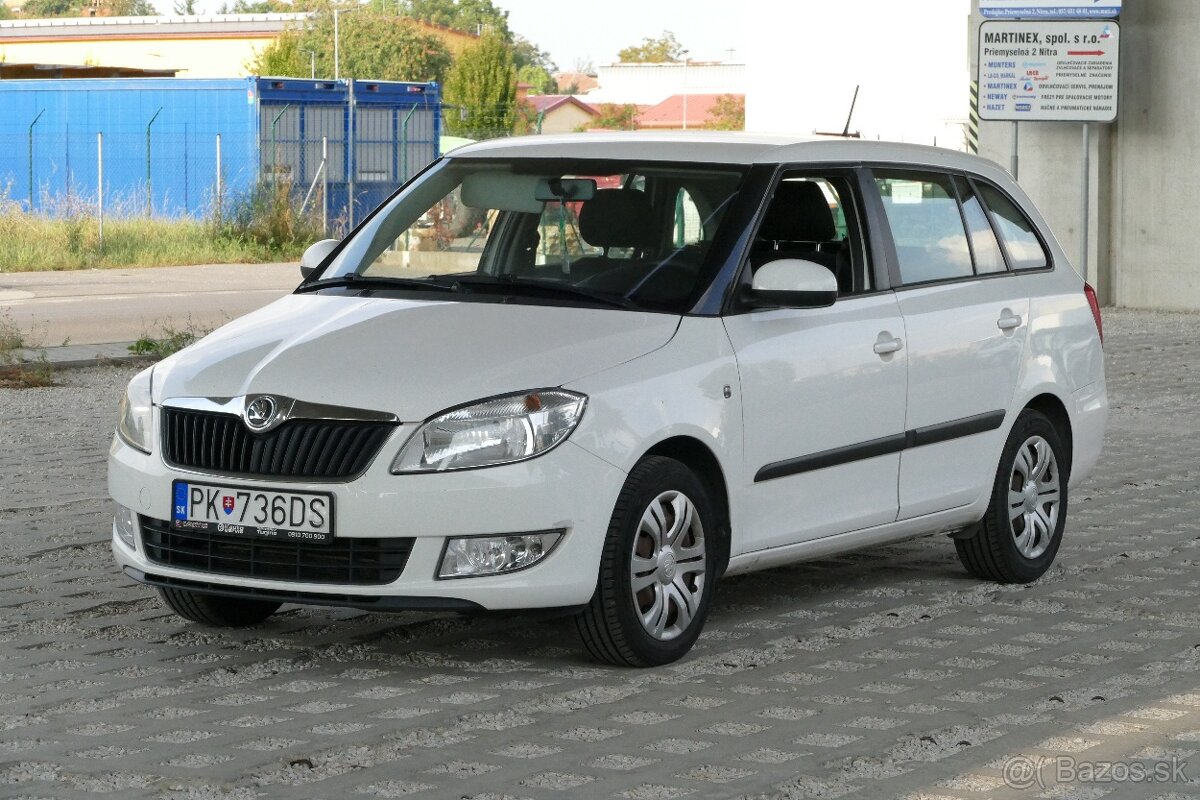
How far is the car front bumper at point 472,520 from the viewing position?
5.41 metres

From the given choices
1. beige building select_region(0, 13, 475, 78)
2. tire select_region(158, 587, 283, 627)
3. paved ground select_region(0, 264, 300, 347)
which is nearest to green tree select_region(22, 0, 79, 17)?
beige building select_region(0, 13, 475, 78)

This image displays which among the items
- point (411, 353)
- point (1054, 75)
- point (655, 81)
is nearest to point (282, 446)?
point (411, 353)

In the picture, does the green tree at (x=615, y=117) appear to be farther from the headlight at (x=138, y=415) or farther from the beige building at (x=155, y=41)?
the headlight at (x=138, y=415)

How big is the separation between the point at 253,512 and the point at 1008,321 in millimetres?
3128

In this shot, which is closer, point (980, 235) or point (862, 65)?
point (980, 235)

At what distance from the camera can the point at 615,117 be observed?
Result: 124688mm

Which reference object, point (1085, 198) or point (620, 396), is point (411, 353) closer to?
point (620, 396)

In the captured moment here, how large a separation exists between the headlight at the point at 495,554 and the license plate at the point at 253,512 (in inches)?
13.6

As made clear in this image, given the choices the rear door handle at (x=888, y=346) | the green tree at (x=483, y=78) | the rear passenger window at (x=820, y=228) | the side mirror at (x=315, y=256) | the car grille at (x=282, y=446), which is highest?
the green tree at (x=483, y=78)

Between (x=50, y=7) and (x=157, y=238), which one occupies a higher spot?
(x=50, y=7)

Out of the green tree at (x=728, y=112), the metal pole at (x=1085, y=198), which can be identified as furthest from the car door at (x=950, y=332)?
the green tree at (x=728, y=112)

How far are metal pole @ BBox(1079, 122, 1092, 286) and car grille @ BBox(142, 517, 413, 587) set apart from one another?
53.2 ft

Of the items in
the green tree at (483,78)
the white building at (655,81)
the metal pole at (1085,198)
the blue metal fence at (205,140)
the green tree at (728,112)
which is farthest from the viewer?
the white building at (655,81)

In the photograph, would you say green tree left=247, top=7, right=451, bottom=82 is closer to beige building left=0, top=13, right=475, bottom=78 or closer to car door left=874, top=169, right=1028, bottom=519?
beige building left=0, top=13, right=475, bottom=78
